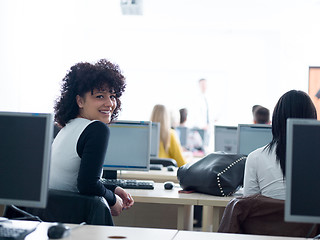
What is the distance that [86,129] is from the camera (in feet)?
7.21

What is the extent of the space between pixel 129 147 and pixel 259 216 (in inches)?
67.5

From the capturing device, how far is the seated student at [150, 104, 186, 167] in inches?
208

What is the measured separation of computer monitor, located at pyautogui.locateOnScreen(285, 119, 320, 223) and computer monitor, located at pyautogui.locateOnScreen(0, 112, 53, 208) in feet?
2.59

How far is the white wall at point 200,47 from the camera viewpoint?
313 inches

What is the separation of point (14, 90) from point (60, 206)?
10.4ft

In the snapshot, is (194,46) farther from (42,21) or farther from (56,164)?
(56,164)

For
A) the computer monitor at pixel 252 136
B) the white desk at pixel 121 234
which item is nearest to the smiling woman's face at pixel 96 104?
the white desk at pixel 121 234

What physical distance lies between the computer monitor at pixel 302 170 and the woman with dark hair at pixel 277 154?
705 millimetres

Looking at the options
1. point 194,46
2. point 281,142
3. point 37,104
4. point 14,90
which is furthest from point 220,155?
point 194,46

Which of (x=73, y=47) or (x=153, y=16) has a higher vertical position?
(x=153, y=16)

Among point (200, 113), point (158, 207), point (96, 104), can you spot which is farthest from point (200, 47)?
point (96, 104)

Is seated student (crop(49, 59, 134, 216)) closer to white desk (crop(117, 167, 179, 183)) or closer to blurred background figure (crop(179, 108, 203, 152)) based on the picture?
white desk (crop(117, 167, 179, 183))

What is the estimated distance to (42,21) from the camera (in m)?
5.86

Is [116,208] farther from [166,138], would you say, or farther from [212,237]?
[166,138]
